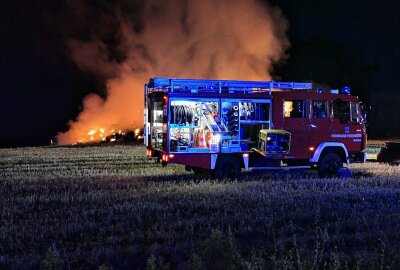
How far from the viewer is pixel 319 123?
16.6 meters

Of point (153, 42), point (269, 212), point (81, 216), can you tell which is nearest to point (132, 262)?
point (81, 216)

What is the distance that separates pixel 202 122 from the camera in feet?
51.1

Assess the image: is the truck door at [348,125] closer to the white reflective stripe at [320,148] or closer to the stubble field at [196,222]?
the white reflective stripe at [320,148]

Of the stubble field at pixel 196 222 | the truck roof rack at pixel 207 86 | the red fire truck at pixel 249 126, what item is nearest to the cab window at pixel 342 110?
the red fire truck at pixel 249 126

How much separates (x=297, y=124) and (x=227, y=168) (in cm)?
241

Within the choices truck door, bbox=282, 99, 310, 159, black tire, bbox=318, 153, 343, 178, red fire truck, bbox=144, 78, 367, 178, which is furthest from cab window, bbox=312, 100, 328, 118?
black tire, bbox=318, 153, 343, 178

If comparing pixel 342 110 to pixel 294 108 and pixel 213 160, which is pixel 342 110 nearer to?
pixel 294 108

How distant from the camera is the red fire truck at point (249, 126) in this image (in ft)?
50.3

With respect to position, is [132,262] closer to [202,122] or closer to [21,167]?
[202,122]

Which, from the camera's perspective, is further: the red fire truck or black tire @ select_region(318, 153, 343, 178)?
black tire @ select_region(318, 153, 343, 178)

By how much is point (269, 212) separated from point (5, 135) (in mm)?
46572

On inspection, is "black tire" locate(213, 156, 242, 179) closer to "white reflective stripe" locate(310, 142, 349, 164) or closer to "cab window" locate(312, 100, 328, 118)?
"white reflective stripe" locate(310, 142, 349, 164)

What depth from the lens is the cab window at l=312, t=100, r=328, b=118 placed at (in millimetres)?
16578

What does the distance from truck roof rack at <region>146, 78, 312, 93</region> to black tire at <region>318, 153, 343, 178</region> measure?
2.47 m
